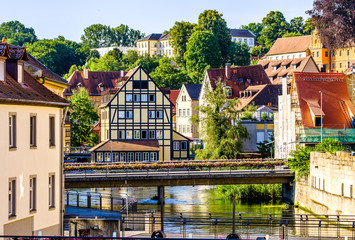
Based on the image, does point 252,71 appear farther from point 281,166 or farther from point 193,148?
point 281,166

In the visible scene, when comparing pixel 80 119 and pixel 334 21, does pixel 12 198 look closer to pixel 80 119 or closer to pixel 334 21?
pixel 334 21

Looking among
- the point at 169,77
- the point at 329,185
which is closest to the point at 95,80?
the point at 169,77

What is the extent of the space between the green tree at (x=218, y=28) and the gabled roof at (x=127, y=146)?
7323 cm

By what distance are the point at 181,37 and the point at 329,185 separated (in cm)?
11781

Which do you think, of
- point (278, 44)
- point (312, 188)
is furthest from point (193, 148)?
point (278, 44)

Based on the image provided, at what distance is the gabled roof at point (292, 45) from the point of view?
526ft

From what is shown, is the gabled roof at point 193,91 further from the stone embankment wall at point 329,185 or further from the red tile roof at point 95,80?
the stone embankment wall at point 329,185

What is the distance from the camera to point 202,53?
15275cm

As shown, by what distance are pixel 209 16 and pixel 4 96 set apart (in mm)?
140474

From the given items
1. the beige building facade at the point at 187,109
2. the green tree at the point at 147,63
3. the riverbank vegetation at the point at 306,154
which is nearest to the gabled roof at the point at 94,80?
the beige building facade at the point at 187,109

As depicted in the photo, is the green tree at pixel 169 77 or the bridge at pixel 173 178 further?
the green tree at pixel 169 77

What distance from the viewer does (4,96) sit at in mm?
24516

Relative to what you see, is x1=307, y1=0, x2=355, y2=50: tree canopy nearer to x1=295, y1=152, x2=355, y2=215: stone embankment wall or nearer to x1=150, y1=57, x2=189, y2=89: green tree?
x1=295, y1=152, x2=355, y2=215: stone embankment wall

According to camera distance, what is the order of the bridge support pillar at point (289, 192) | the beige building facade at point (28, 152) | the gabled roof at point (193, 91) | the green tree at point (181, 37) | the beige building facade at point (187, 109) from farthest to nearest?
A: the green tree at point (181, 37), the gabled roof at point (193, 91), the beige building facade at point (187, 109), the bridge support pillar at point (289, 192), the beige building facade at point (28, 152)
